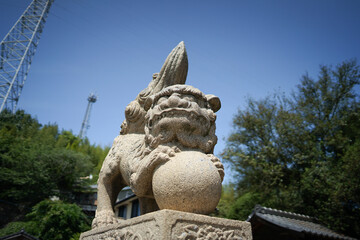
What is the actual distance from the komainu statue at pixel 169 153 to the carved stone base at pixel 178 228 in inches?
5.9

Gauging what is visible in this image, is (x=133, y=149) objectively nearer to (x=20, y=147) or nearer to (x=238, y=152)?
(x=238, y=152)

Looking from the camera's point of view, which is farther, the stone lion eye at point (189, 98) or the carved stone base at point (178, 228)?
the stone lion eye at point (189, 98)

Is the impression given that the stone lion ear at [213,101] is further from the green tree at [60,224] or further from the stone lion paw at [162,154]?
the green tree at [60,224]

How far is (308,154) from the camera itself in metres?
13.9

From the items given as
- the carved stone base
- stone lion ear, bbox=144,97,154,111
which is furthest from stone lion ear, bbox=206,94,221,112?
the carved stone base

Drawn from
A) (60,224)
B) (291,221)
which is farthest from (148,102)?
(60,224)

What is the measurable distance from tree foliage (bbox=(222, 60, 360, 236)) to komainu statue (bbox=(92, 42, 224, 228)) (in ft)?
34.6

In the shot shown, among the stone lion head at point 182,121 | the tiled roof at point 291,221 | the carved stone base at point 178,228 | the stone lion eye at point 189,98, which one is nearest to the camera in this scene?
the carved stone base at point 178,228

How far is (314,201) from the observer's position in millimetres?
12992

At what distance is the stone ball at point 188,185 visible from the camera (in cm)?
218

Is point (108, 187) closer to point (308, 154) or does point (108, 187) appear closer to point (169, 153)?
point (169, 153)

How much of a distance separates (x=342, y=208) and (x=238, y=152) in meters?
6.08

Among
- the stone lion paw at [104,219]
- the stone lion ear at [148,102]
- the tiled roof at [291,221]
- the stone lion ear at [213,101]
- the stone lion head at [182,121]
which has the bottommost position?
the stone lion paw at [104,219]

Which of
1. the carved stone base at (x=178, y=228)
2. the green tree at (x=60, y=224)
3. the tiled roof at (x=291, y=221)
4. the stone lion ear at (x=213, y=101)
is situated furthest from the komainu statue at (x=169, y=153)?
the green tree at (x=60, y=224)
